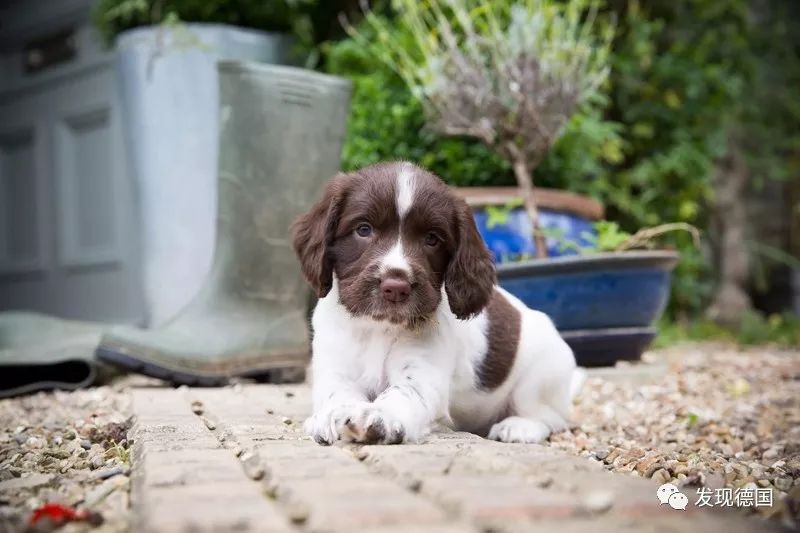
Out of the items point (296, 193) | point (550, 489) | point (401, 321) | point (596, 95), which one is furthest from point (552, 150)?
point (550, 489)

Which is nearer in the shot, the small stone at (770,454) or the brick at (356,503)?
the brick at (356,503)

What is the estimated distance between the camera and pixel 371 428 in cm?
223

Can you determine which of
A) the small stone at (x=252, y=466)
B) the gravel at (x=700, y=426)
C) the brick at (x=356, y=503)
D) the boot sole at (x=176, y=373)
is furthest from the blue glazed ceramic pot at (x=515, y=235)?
the brick at (x=356, y=503)

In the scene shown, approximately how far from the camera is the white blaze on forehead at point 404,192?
2.51 m

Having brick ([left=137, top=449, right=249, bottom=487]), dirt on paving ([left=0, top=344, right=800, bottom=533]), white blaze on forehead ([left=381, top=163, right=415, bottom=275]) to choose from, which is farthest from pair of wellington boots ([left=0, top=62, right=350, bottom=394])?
brick ([left=137, top=449, right=249, bottom=487])

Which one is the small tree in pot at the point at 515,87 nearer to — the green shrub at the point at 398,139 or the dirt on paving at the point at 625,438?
the green shrub at the point at 398,139

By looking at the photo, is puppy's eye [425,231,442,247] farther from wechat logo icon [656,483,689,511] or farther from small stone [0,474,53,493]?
small stone [0,474,53,493]

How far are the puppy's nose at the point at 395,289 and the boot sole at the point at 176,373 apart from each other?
183 centimetres

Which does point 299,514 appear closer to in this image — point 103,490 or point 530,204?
point 103,490

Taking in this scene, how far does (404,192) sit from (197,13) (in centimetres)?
397

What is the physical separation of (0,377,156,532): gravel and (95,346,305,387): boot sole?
0.14 meters

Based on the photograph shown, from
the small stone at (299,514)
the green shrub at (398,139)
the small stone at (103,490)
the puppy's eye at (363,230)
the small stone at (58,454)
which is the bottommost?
the small stone at (58,454)

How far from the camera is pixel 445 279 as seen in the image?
8.64 feet

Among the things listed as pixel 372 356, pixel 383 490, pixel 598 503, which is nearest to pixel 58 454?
pixel 372 356
